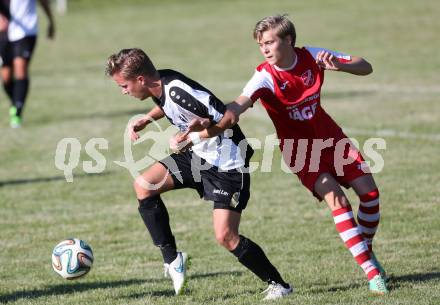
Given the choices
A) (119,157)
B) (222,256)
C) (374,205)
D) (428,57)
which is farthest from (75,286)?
(428,57)

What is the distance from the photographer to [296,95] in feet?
20.2

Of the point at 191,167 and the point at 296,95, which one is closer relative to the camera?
the point at 296,95

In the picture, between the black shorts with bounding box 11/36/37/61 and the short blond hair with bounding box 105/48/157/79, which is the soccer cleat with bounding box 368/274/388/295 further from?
the black shorts with bounding box 11/36/37/61

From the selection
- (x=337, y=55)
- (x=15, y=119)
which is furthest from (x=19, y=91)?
(x=337, y=55)

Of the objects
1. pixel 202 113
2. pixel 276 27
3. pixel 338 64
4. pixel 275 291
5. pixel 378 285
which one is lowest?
pixel 275 291

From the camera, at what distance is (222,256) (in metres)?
7.61

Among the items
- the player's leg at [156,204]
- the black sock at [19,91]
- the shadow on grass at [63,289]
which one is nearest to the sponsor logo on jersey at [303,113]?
the player's leg at [156,204]

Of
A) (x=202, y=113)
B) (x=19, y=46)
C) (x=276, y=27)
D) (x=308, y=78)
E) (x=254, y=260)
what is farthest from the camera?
(x=19, y=46)

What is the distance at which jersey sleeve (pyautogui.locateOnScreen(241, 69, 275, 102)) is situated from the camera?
596cm

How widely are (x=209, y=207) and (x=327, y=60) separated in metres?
3.71

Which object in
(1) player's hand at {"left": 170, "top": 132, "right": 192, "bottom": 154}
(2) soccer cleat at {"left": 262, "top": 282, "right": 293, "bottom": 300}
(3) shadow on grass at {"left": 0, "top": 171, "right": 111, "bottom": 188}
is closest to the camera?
(1) player's hand at {"left": 170, "top": 132, "right": 192, "bottom": 154}

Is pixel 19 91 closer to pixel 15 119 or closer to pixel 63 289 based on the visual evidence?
pixel 15 119

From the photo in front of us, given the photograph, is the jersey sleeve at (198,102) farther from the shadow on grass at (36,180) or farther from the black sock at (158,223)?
the shadow on grass at (36,180)

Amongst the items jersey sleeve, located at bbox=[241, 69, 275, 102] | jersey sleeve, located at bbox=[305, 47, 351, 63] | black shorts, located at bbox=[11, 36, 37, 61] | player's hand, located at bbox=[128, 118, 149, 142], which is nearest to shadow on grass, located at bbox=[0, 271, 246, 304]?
player's hand, located at bbox=[128, 118, 149, 142]
